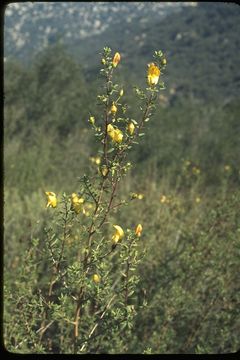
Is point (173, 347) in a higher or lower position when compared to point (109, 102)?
lower

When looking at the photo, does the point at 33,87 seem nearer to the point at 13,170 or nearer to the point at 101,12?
the point at 13,170

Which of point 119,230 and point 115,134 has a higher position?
point 115,134

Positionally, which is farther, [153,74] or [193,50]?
[193,50]

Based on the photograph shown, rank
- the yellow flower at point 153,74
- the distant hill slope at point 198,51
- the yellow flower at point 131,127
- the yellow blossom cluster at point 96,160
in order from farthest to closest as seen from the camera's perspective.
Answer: the distant hill slope at point 198,51 → the yellow blossom cluster at point 96,160 → the yellow flower at point 131,127 → the yellow flower at point 153,74

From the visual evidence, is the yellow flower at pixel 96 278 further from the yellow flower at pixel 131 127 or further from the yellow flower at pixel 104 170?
the yellow flower at pixel 131 127

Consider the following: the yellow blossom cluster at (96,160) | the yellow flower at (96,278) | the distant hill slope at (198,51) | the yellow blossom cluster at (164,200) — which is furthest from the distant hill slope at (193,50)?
the yellow flower at (96,278)

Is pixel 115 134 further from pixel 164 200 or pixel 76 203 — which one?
pixel 164 200

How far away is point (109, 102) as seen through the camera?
6.86 ft

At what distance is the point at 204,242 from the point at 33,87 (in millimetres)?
17994

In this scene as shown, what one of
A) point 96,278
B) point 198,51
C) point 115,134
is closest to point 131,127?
point 115,134

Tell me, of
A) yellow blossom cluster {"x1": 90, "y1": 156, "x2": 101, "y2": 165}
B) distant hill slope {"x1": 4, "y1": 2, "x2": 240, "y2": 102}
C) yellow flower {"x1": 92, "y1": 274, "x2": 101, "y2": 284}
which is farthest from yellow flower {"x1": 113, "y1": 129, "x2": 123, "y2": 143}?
distant hill slope {"x1": 4, "y1": 2, "x2": 240, "y2": 102}

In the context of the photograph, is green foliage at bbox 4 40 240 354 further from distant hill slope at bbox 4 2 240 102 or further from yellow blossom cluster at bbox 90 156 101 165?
distant hill slope at bbox 4 2 240 102

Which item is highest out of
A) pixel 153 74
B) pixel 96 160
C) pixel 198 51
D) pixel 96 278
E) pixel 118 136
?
pixel 153 74
